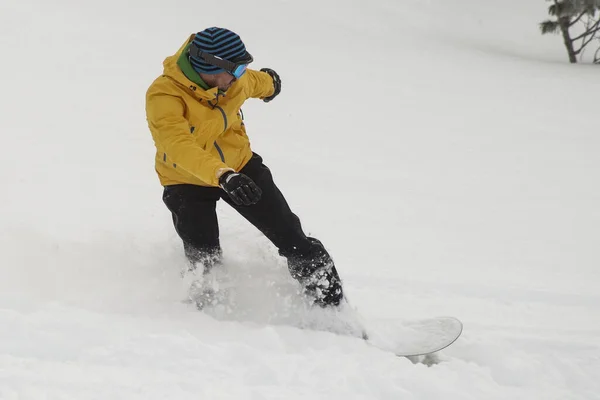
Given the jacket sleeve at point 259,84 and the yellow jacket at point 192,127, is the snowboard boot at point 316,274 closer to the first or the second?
the yellow jacket at point 192,127

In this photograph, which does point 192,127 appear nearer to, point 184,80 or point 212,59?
point 184,80

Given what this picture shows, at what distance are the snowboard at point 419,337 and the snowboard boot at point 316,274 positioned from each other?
1.06ft

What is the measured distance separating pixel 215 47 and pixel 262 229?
1.03 metres

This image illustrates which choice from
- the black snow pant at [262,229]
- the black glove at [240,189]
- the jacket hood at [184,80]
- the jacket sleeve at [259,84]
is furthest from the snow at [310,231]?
the jacket hood at [184,80]

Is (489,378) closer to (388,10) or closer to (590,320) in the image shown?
(590,320)

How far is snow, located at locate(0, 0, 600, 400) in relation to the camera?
288 centimetres

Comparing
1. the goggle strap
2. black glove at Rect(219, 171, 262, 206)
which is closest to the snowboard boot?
black glove at Rect(219, 171, 262, 206)

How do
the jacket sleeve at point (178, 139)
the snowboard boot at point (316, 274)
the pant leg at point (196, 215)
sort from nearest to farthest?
the jacket sleeve at point (178, 139), the pant leg at point (196, 215), the snowboard boot at point (316, 274)

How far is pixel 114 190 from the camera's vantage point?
5617 millimetres

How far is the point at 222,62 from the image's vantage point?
3.02m

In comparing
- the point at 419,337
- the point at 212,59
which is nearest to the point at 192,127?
the point at 212,59

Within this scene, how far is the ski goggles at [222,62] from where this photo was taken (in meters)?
3.01

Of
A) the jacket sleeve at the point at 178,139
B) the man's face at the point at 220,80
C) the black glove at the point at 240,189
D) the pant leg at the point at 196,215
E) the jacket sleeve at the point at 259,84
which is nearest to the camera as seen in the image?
the black glove at the point at 240,189

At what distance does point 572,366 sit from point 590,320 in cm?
81
